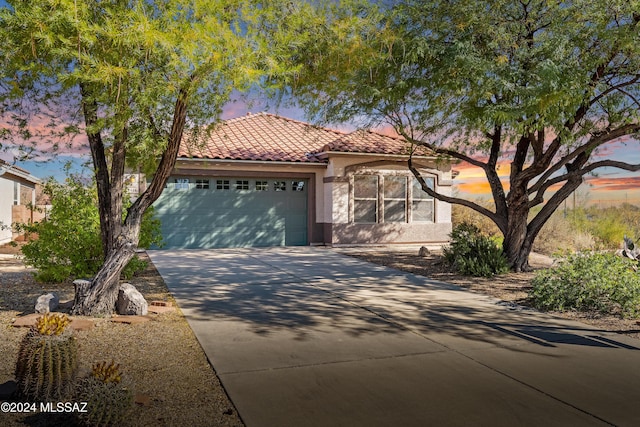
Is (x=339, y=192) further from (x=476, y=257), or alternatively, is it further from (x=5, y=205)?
(x=5, y=205)

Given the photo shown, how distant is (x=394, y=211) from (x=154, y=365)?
1578 cm

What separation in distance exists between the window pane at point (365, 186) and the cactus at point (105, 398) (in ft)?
52.9

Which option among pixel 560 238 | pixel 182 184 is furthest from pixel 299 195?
pixel 560 238

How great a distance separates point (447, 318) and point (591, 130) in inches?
287

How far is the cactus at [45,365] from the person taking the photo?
4.39 m

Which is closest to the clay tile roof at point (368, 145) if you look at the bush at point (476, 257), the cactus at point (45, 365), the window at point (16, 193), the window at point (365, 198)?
the window at point (365, 198)

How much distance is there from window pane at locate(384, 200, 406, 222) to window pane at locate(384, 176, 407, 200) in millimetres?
229

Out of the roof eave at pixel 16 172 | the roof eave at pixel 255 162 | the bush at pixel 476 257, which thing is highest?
the roof eave at pixel 255 162

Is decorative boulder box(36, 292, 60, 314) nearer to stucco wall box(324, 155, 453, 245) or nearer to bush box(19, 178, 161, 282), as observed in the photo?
bush box(19, 178, 161, 282)

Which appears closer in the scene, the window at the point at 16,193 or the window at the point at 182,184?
the window at the point at 182,184

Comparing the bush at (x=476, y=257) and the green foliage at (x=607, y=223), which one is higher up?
the green foliage at (x=607, y=223)

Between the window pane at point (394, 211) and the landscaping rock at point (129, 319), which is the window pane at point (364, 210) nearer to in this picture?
the window pane at point (394, 211)

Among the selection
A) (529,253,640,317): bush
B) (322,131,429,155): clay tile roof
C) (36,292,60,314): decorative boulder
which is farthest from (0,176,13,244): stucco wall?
(529,253,640,317): bush

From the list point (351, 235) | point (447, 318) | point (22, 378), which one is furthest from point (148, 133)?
point (351, 235)
